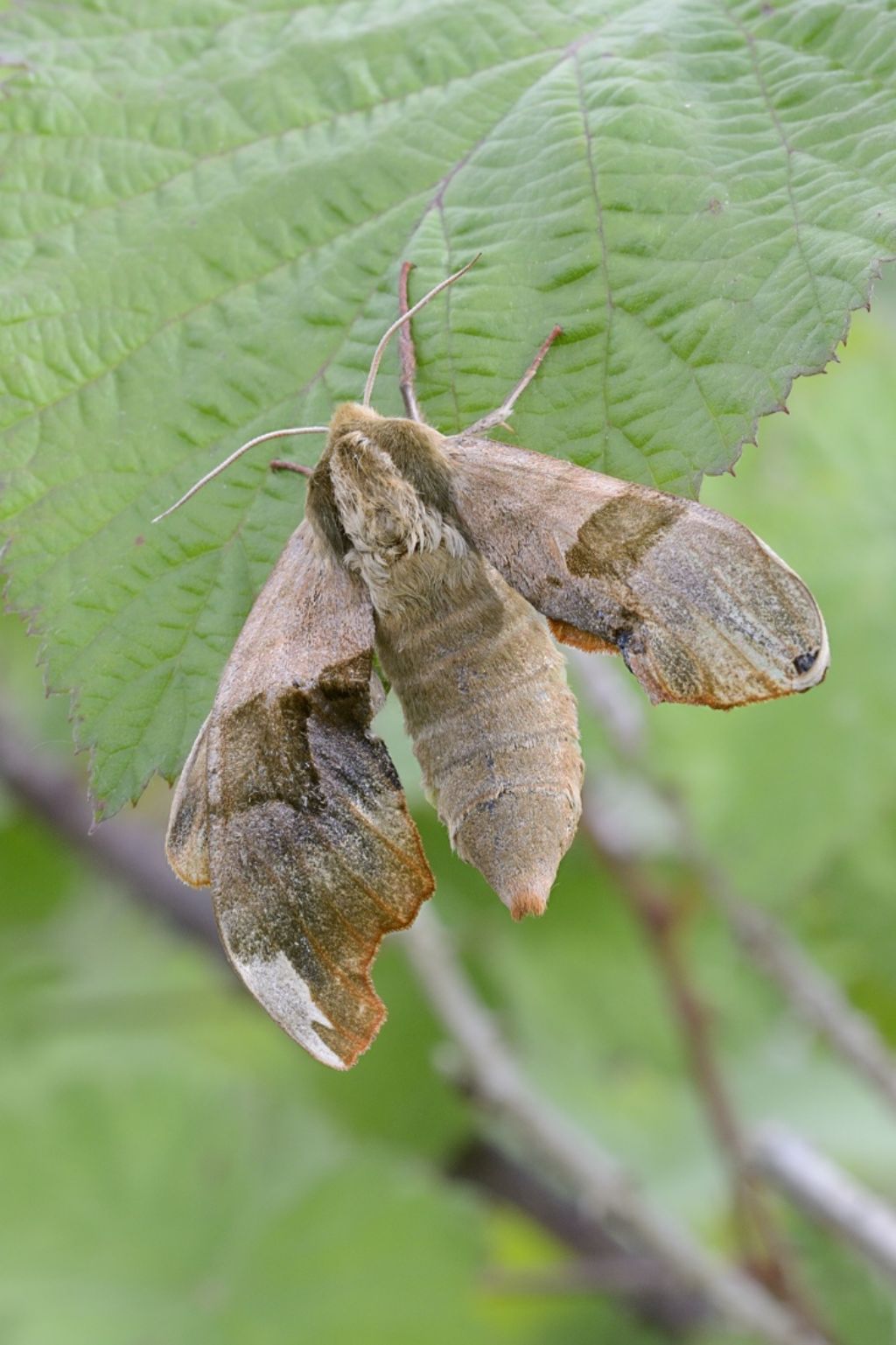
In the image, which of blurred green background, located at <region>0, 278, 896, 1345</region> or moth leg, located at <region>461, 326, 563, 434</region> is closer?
moth leg, located at <region>461, 326, 563, 434</region>

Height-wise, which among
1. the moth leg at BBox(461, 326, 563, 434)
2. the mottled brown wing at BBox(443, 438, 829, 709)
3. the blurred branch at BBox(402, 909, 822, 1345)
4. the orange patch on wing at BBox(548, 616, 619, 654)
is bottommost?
the blurred branch at BBox(402, 909, 822, 1345)

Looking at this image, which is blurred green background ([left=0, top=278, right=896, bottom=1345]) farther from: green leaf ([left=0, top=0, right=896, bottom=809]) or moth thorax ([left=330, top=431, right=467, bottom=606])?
green leaf ([left=0, top=0, right=896, bottom=809])

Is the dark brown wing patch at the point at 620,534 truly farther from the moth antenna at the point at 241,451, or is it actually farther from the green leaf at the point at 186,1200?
the green leaf at the point at 186,1200

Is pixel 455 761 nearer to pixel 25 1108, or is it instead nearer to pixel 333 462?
pixel 333 462

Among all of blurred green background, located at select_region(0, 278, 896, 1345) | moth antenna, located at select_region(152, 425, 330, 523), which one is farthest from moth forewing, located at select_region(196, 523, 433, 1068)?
blurred green background, located at select_region(0, 278, 896, 1345)

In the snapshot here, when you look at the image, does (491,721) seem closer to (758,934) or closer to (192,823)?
(192,823)

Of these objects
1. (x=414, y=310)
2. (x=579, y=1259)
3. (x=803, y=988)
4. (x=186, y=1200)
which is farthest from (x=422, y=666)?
(x=186, y=1200)
